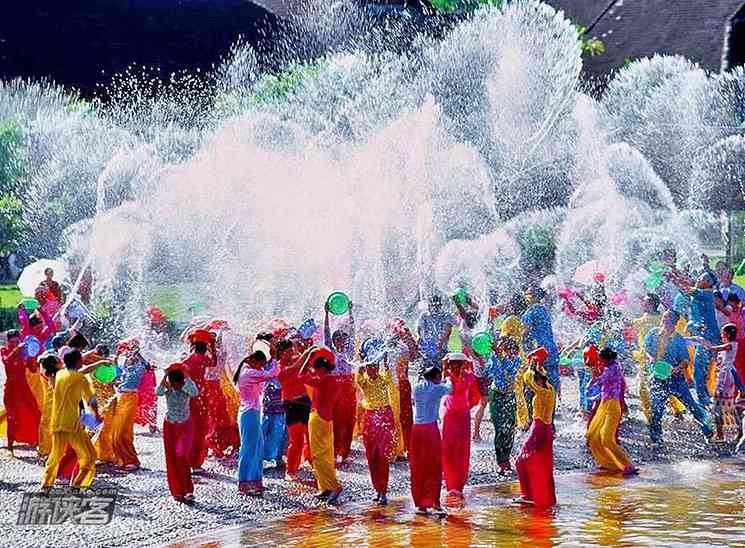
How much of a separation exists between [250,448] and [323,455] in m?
0.68

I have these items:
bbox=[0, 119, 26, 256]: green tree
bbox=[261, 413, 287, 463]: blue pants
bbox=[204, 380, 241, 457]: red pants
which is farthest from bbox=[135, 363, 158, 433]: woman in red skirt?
bbox=[0, 119, 26, 256]: green tree

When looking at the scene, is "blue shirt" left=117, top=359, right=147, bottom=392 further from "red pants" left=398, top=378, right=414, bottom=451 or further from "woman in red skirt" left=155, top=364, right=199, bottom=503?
"red pants" left=398, top=378, right=414, bottom=451

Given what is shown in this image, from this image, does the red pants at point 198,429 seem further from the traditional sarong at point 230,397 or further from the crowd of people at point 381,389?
the traditional sarong at point 230,397

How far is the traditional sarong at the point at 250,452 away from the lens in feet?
37.6

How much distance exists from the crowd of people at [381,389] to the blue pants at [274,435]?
1 cm

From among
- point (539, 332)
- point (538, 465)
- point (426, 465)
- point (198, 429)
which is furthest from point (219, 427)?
point (539, 332)

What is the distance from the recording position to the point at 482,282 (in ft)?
67.3

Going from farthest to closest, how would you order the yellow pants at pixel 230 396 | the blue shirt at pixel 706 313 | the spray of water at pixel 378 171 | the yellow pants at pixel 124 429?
the spray of water at pixel 378 171, the blue shirt at pixel 706 313, the yellow pants at pixel 230 396, the yellow pants at pixel 124 429

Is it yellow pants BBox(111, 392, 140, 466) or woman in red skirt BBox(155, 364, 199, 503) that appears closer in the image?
woman in red skirt BBox(155, 364, 199, 503)

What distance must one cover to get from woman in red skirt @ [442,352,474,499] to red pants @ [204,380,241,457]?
2.44m

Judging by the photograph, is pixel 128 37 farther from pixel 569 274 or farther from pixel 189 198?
pixel 569 274

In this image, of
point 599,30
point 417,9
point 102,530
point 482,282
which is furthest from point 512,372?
point 599,30

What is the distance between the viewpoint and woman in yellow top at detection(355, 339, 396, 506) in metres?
11.0

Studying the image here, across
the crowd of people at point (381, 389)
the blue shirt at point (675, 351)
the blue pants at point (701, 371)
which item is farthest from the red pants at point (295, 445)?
the blue pants at point (701, 371)
